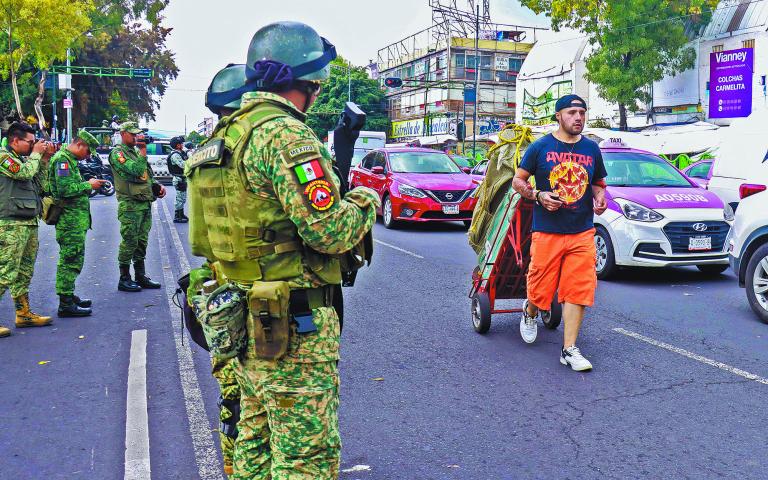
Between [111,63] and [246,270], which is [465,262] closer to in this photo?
[246,270]

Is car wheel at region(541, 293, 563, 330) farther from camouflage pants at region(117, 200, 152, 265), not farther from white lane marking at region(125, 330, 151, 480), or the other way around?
camouflage pants at region(117, 200, 152, 265)

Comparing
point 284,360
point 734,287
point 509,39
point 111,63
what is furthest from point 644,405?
point 509,39

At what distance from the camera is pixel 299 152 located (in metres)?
2.32

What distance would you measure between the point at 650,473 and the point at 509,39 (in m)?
65.9

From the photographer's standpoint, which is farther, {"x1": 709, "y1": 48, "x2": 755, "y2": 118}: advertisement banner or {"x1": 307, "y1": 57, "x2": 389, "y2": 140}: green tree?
{"x1": 307, "y1": 57, "x2": 389, "y2": 140}: green tree

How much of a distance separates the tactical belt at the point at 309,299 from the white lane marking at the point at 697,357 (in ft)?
12.2

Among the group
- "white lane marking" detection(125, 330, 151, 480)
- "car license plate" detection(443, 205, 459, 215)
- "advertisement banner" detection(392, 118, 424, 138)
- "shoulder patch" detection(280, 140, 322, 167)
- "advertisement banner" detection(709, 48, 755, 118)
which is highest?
"advertisement banner" detection(392, 118, 424, 138)

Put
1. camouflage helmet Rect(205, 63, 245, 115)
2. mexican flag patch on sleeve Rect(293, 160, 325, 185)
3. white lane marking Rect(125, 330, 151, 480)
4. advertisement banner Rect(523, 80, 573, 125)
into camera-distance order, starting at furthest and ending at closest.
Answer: advertisement banner Rect(523, 80, 573, 125) < white lane marking Rect(125, 330, 151, 480) < camouflage helmet Rect(205, 63, 245, 115) < mexican flag patch on sleeve Rect(293, 160, 325, 185)

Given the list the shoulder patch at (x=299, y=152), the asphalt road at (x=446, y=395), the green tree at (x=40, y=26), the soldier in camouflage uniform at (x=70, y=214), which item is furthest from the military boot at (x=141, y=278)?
the green tree at (x=40, y=26)

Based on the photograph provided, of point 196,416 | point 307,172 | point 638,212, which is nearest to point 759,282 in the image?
point 638,212

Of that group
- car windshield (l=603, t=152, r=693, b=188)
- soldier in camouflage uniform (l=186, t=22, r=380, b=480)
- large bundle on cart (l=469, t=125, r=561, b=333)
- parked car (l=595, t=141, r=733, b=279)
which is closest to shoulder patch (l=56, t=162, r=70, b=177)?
large bundle on cart (l=469, t=125, r=561, b=333)

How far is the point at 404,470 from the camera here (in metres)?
3.68

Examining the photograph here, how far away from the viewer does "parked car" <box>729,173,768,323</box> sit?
22.5 feet

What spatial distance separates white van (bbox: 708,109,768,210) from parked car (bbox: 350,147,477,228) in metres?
5.24
